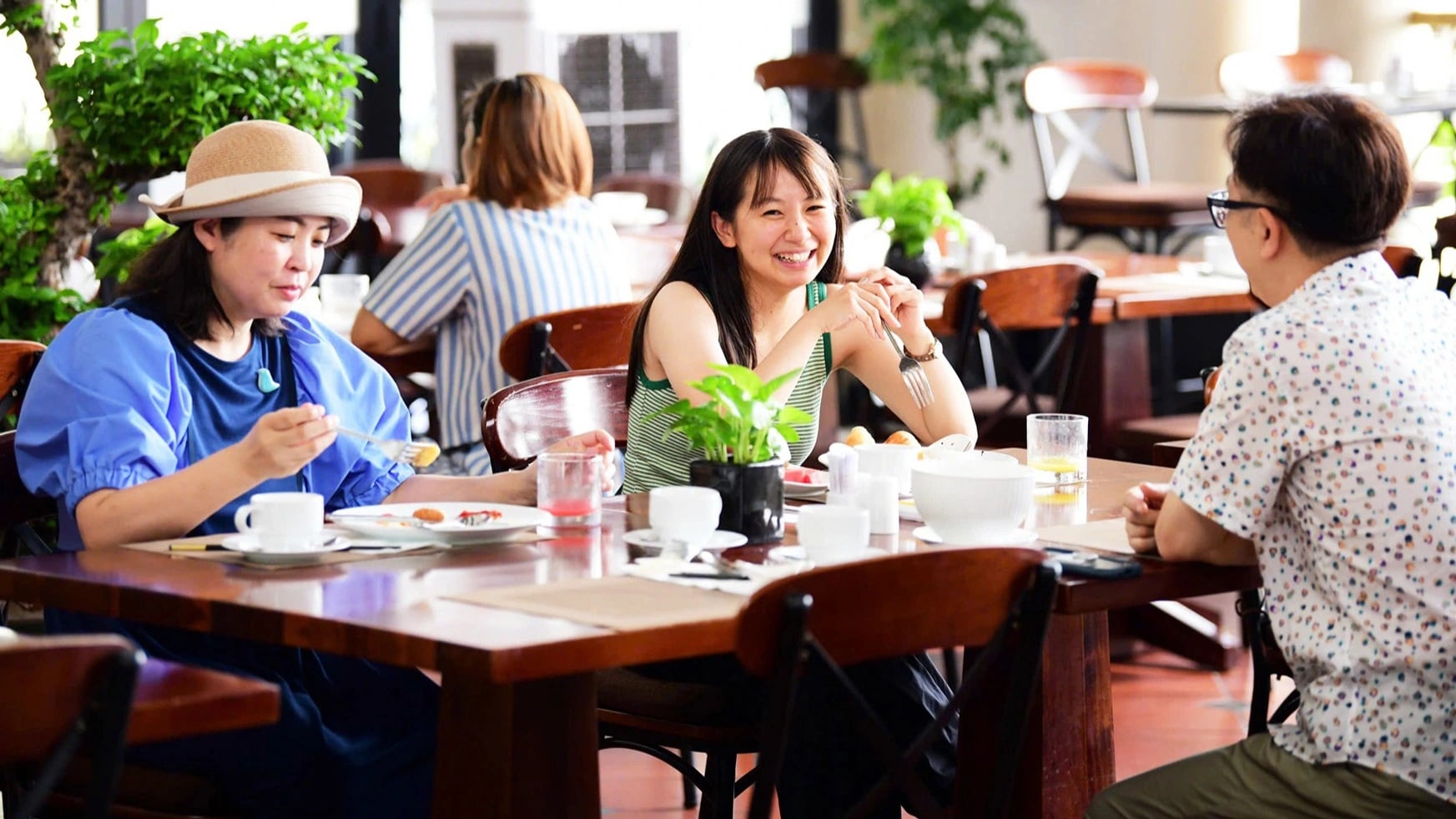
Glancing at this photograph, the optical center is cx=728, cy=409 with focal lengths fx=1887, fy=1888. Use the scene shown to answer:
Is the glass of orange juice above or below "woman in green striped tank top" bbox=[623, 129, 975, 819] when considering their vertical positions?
below

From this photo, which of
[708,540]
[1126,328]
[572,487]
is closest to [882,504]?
[708,540]

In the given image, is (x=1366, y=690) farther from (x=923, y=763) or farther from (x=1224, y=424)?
(x=923, y=763)

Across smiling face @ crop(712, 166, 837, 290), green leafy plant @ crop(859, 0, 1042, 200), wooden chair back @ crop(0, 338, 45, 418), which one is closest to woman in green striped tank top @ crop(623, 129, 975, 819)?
smiling face @ crop(712, 166, 837, 290)

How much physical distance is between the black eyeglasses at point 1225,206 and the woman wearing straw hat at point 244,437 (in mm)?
828

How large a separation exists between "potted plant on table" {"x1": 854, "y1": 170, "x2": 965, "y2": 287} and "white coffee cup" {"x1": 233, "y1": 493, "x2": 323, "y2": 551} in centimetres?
274

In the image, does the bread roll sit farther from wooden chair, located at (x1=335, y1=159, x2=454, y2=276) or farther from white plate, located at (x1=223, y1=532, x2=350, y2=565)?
wooden chair, located at (x1=335, y1=159, x2=454, y2=276)

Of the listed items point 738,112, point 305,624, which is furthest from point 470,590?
point 738,112

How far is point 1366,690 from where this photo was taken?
1.90 metres

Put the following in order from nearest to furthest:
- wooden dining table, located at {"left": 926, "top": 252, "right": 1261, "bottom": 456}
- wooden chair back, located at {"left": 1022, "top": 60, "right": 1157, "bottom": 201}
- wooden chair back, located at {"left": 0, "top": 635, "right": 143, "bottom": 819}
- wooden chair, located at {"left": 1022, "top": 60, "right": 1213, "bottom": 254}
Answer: wooden chair back, located at {"left": 0, "top": 635, "right": 143, "bottom": 819} → wooden dining table, located at {"left": 926, "top": 252, "right": 1261, "bottom": 456} → wooden chair, located at {"left": 1022, "top": 60, "right": 1213, "bottom": 254} → wooden chair back, located at {"left": 1022, "top": 60, "right": 1157, "bottom": 201}

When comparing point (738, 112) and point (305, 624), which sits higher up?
point (738, 112)

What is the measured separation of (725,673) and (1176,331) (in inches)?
179

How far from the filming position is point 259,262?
2336mm

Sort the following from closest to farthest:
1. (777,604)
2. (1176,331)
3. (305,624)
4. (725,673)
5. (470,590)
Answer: (777,604)
(305,624)
(470,590)
(725,673)
(1176,331)

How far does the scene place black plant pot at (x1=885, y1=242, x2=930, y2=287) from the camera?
4.65 metres
